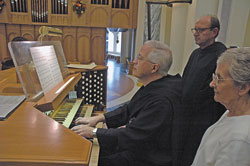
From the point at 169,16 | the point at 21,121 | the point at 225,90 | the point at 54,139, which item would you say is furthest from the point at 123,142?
the point at 169,16

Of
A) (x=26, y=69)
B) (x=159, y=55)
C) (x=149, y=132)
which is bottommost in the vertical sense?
(x=149, y=132)

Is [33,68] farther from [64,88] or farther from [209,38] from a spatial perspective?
[209,38]

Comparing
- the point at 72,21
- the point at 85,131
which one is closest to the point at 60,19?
the point at 72,21

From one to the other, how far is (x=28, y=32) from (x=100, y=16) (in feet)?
5.51

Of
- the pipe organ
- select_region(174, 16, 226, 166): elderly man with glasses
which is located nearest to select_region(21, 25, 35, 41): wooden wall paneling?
the pipe organ

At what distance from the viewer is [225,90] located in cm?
108

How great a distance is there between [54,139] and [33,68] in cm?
85

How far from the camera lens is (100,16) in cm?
491

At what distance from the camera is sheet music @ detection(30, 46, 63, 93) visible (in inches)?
70.3

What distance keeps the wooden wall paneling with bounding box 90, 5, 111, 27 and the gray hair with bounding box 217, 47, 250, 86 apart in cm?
418

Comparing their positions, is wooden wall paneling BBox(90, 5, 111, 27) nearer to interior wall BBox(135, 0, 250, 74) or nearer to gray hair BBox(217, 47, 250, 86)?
interior wall BBox(135, 0, 250, 74)

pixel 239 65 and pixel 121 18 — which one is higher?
pixel 121 18

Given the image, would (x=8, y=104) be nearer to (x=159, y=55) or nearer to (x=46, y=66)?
(x=46, y=66)

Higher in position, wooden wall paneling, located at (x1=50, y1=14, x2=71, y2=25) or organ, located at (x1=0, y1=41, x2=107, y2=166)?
wooden wall paneling, located at (x1=50, y1=14, x2=71, y2=25)
